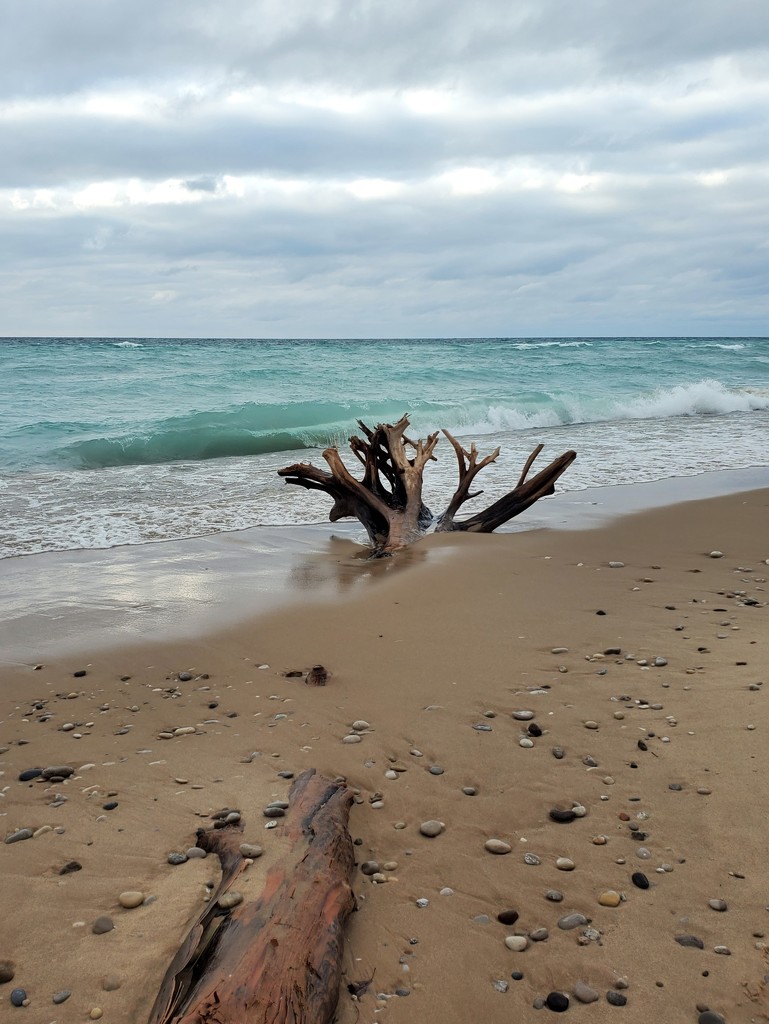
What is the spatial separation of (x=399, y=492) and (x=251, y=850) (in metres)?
5.43

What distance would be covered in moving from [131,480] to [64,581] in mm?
5557

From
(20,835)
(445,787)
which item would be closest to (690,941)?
(445,787)

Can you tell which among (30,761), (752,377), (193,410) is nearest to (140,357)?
(193,410)

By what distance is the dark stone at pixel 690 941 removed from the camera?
211 centimetres

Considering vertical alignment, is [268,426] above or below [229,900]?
above

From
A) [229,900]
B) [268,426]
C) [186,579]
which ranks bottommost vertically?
[186,579]

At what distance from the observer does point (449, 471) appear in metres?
11.7

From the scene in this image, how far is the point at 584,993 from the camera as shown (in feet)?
6.50

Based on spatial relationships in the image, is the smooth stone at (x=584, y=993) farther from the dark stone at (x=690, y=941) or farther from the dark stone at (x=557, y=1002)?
the dark stone at (x=690, y=941)

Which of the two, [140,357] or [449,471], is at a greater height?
[140,357]

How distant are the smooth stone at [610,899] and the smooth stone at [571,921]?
0.29 feet

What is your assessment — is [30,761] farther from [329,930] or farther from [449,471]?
[449,471]

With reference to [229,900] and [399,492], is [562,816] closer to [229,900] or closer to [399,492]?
[229,900]

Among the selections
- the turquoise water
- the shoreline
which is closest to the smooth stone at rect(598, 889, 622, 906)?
the shoreline
